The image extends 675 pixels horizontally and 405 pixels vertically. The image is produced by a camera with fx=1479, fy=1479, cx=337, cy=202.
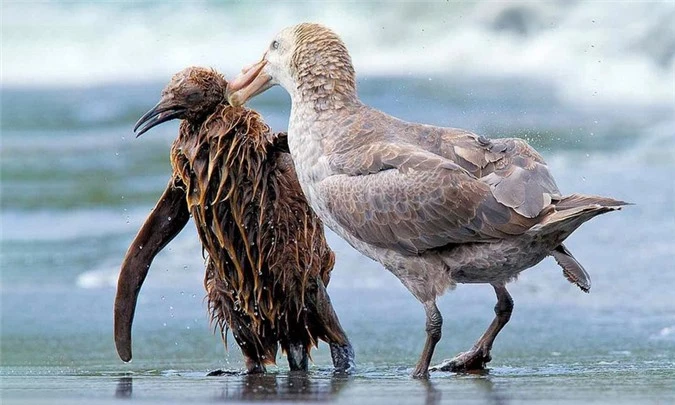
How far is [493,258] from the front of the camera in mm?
8109

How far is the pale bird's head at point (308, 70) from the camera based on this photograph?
28.3ft

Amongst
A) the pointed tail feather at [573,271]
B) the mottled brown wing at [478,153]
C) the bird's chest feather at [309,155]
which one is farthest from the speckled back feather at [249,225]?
the pointed tail feather at [573,271]

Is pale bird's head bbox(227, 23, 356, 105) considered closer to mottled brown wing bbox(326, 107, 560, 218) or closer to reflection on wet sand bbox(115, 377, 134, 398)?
mottled brown wing bbox(326, 107, 560, 218)

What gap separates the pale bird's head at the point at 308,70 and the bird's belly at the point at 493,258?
1198mm

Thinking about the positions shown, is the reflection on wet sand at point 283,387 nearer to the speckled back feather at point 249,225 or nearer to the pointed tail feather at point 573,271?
the speckled back feather at point 249,225

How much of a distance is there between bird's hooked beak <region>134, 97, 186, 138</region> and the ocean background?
1473 mm

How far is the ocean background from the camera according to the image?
8.45 m

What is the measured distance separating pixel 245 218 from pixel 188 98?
2.51 ft

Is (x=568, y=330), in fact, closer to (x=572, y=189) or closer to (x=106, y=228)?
(x=572, y=189)

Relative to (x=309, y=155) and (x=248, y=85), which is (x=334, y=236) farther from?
(x=309, y=155)

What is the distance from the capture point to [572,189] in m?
16.3

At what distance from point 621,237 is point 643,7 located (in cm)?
1319

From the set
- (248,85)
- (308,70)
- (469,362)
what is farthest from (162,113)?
(469,362)

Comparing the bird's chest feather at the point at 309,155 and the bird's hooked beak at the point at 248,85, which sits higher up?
the bird's hooked beak at the point at 248,85
